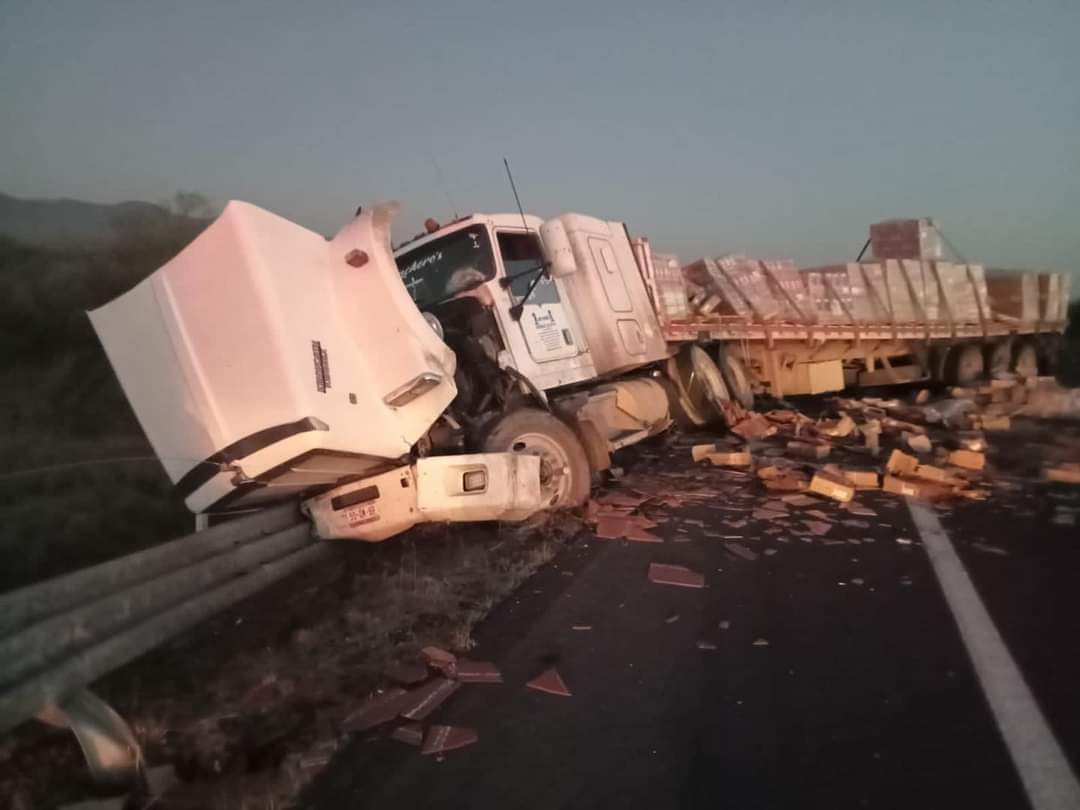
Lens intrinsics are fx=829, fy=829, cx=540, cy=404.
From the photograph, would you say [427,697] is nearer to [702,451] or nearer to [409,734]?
[409,734]

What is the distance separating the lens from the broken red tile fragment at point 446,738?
11.0ft

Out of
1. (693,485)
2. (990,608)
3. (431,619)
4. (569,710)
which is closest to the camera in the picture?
(569,710)

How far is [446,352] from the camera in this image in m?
A: 5.90

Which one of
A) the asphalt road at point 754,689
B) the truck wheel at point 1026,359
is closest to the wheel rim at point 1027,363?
the truck wheel at point 1026,359

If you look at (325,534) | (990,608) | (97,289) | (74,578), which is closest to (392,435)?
(325,534)

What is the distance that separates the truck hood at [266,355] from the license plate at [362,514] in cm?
53

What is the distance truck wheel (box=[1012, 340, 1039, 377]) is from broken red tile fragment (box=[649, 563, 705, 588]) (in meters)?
15.1

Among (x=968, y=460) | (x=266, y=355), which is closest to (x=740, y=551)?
(x=266, y=355)

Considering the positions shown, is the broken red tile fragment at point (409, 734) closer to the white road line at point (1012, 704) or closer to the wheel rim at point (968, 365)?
the white road line at point (1012, 704)

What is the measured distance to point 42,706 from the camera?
3055 millimetres

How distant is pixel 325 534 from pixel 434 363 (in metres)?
1.56

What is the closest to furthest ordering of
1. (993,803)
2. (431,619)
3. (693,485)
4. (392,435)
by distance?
1. (993,803)
2. (431,619)
3. (392,435)
4. (693,485)

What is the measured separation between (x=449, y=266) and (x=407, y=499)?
2895mm

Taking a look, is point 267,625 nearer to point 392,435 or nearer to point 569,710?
point 392,435
